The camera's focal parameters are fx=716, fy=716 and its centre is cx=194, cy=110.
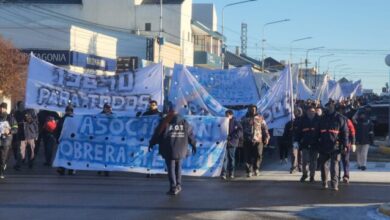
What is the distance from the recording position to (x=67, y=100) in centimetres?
1772

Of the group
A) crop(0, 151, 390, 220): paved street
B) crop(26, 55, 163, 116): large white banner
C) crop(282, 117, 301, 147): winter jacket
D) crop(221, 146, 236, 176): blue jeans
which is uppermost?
crop(26, 55, 163, 116): large white banner

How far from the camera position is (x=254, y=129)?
16453mm

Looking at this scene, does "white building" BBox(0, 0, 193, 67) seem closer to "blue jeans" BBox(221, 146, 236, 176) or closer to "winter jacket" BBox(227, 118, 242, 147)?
"winter jacket" BBox(227, 118, 242, 147)

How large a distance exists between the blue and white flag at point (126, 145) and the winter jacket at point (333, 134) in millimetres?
2687

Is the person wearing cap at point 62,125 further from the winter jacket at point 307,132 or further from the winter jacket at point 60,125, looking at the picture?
the winter jacket at point 307,132

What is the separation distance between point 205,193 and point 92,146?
3804 mm

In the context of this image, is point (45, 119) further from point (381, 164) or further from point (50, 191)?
point (381, 164)

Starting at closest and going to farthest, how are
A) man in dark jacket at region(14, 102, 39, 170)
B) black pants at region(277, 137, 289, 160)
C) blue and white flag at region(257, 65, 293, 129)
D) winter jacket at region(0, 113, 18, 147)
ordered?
winter jacket at region(0, 113, 18, 147) < man in dark jacket at region(14, 102, 39, 170) < blue and white flag at region(257, 65, 293, 129) < black pants at region(277, 137, 289, 160)

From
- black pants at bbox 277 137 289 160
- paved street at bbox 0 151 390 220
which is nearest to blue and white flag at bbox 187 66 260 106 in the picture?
black pants at bbox 277 137 289 160

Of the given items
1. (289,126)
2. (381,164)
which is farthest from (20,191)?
(381,164)

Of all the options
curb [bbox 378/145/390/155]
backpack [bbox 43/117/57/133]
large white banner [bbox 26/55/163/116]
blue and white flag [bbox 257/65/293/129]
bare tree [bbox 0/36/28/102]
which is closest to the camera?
large white banner [bbox 26/55/163/116]

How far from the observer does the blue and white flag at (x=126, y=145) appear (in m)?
15.8

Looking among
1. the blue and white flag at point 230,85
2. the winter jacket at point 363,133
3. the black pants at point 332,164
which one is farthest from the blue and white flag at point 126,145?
the blue and white flag at point 230,85

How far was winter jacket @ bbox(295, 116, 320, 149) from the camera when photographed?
48.9ft
